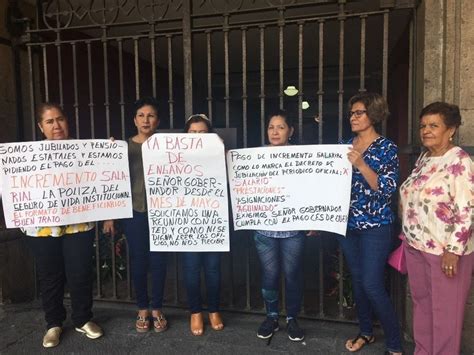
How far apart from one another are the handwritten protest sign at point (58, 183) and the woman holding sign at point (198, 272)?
0.65m

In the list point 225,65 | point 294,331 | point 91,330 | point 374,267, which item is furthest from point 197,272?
point 225,65

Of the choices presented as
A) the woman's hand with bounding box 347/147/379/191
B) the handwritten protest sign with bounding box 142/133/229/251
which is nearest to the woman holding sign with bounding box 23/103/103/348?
the handwritten protest sign with bounding box 142/133/229/251

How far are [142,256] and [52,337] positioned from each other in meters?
0.92

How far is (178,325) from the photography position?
3484 mm

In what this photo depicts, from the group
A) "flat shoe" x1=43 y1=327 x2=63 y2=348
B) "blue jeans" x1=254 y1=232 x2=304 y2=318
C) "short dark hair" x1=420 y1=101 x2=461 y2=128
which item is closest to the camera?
"short dark hair" x1=420 y1=101 x2=461 y2=128

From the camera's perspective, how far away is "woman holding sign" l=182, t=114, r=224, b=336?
10.2ft

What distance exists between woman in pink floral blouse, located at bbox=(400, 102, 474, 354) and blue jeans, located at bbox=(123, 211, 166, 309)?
6.16ft

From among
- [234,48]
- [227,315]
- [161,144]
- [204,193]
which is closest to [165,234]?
[204,193]

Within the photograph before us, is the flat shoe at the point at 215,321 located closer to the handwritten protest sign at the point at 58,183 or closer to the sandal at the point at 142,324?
the sandal at the point at 142,324

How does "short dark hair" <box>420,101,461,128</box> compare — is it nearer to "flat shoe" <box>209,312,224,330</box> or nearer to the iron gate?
the iron gate

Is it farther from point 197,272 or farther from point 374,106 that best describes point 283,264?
point 374,106

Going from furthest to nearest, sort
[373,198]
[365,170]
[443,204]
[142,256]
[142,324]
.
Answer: [142,324], [142,256], [373,198], [365,170], [443,204]

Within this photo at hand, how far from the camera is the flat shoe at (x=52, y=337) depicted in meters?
3.15

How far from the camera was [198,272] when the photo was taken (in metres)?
3.22
